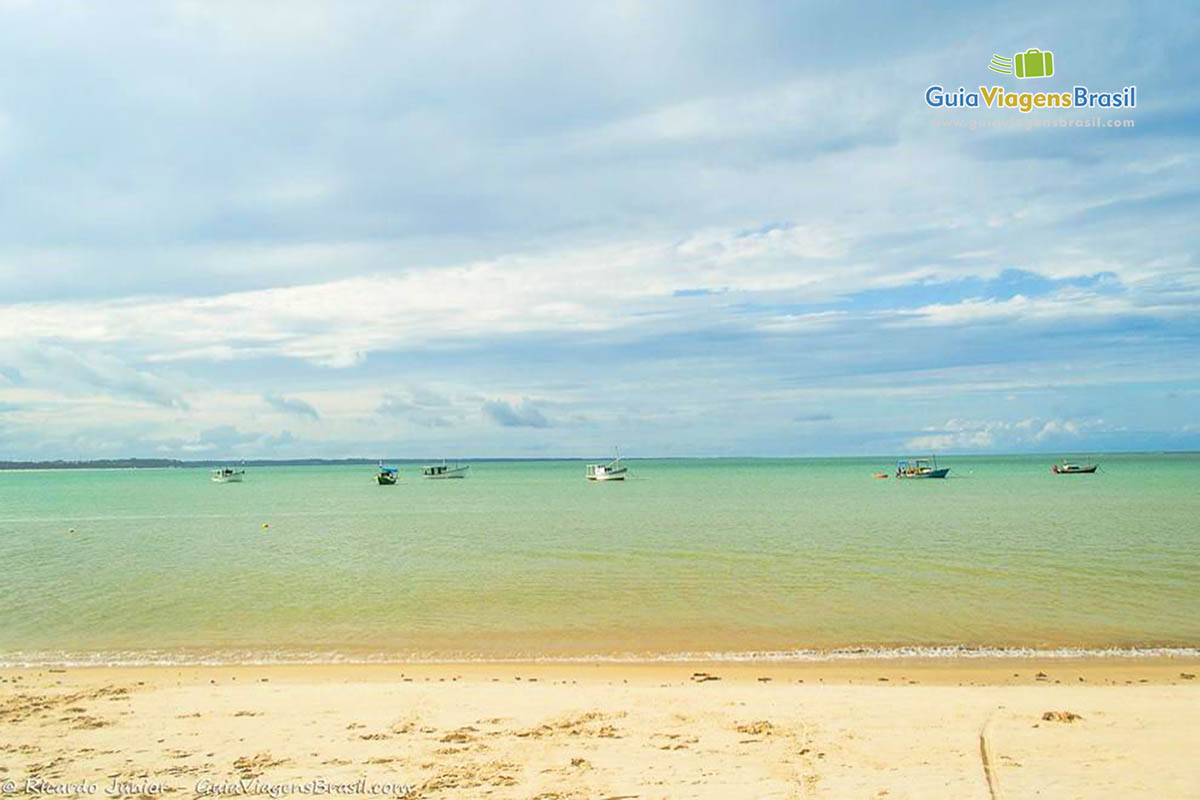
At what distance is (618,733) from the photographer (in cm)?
1062

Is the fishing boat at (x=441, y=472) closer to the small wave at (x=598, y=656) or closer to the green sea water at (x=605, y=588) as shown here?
the green sea water at (x=605, y=588)

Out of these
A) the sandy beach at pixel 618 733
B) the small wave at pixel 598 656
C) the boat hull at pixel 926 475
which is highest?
the sandy beach at pixel 618 733

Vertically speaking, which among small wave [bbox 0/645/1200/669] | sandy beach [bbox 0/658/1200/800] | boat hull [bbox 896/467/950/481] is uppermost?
sandy beach [bbox 0/658/1200/800]

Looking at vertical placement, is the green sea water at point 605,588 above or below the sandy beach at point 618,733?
below

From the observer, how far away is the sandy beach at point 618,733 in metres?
8.83

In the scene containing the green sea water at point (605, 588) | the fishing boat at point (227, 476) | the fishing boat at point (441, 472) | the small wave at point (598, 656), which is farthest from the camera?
the fishing boat at point (227, 476)

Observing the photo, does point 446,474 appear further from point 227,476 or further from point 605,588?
point 605,588

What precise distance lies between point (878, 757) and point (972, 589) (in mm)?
15666

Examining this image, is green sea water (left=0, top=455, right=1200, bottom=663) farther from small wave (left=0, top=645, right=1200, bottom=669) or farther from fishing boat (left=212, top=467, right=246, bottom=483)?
fishing boat (left=212, top=467, right=246, bottom=483)

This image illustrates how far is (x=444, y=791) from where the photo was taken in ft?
28.2

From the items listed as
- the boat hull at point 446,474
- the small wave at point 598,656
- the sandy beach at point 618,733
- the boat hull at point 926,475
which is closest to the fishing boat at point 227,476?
the boat hull at point 446,474

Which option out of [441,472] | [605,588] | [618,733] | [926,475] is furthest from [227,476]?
[618,733]

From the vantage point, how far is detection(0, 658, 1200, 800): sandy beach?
8828 mm

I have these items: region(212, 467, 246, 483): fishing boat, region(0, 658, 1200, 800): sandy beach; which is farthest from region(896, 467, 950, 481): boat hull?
region(212, 467, 246, 483): fishing boat
